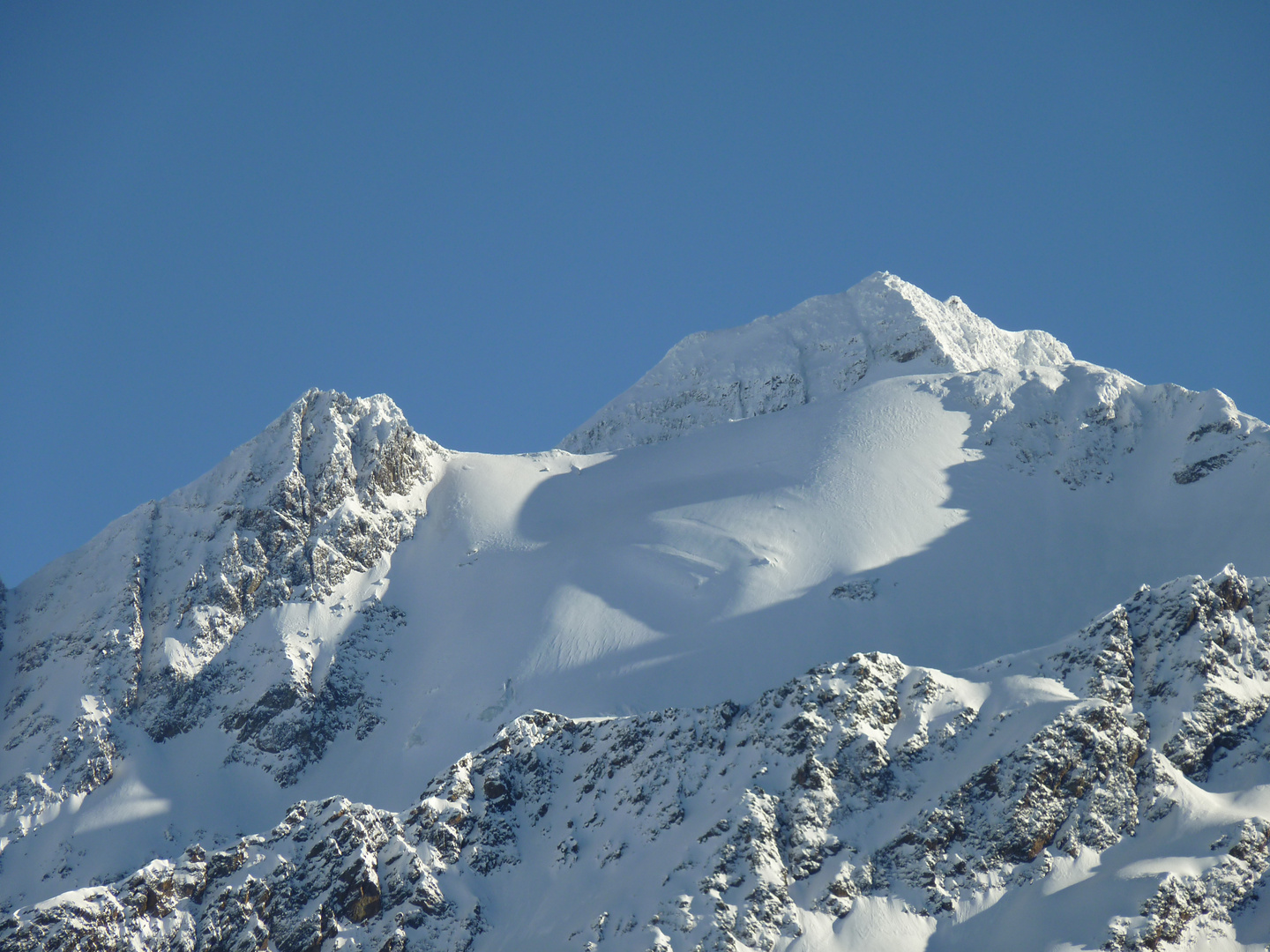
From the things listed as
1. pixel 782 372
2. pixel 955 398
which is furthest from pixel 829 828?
pixel 782 372

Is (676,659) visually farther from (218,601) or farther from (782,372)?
(782,372)

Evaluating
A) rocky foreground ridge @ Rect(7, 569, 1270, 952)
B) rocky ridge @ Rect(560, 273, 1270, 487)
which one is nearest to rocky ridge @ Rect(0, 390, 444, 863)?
rocky foreground ridge @ Rect(7, 569, 1270, 952)

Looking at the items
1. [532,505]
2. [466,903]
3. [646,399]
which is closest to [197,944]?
[466,903]

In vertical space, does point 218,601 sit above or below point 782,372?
below

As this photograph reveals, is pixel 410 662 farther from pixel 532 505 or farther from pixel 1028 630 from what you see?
pixel 1028 630

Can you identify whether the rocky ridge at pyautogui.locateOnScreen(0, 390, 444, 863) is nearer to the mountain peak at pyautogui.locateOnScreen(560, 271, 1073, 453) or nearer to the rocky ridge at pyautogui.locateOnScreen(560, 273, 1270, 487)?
the mountain peak at pyautogui.locateOnScreen(560, 271, 1073, 453)

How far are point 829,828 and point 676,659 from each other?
1258 inches

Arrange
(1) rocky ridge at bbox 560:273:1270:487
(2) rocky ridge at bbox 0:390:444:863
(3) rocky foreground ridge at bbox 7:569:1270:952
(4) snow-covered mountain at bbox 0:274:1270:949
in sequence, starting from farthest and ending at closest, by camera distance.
Answer: 1. (1) rocky ridge at bbox 560:273:1270:487
2. (2) rocky ridge at bbox 0:390:444:863
3. (4) snow-covered mountain at bbox 0:274:1270:949
4. (3) rocky foreground ridge at bbox 7:569:1270:952

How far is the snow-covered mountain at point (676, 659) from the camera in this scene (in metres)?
106

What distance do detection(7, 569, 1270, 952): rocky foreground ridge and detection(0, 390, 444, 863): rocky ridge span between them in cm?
2419

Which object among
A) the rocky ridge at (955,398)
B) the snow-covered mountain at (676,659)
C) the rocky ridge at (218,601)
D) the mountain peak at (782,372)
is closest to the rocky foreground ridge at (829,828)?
the snow-covered mountain at (676,659)

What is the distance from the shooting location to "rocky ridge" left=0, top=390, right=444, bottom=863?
140000 millimetres

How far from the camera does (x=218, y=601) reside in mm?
153250

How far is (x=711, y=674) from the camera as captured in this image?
441 ft
